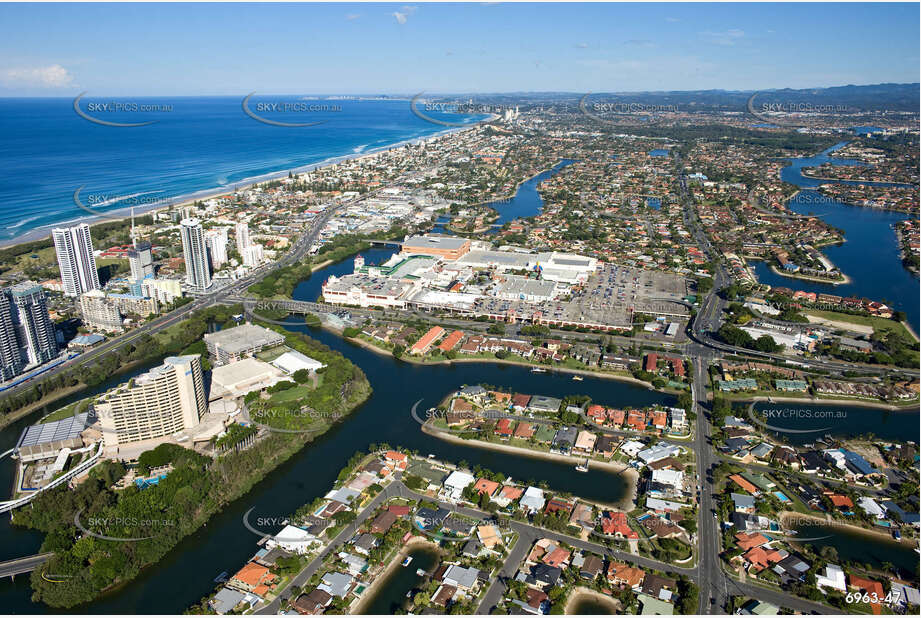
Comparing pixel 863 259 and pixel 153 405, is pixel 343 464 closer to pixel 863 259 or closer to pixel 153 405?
pixel 153 405

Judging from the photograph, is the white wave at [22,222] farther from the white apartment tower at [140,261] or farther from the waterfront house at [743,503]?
the waterfront house at [743,503]

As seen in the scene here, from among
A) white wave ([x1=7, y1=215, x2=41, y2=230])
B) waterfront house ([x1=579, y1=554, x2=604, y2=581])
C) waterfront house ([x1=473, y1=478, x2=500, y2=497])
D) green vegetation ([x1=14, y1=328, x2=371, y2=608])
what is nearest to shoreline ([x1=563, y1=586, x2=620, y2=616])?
waterfront house ([x1=579, y1=554, x2=604, y2=581])

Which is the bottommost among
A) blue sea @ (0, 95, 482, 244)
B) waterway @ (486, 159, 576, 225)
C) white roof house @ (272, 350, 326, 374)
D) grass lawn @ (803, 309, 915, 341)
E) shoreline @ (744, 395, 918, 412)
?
shoreline @ (744, 395, 918, 412)

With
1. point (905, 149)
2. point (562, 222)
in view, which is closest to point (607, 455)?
point (562, 222)

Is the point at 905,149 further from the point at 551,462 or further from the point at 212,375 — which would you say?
the point at 212,375

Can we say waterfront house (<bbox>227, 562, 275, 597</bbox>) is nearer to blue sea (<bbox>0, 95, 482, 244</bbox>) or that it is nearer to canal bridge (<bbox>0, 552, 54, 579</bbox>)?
canal bridge (<bbox>0, 552, 54, 579</bbox>)

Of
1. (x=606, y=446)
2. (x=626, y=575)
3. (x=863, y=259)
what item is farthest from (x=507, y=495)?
(x=863, y=259)
